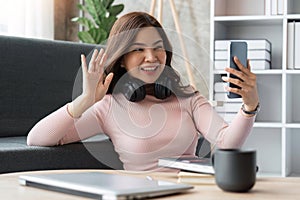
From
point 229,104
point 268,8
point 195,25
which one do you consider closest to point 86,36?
point 195,25

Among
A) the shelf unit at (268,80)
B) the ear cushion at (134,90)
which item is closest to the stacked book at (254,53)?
the shelf unit at (268,80)

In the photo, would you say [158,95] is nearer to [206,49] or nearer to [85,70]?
[85,70]

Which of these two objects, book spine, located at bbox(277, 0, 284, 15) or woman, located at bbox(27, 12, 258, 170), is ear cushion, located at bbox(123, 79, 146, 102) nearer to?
woman, located at bbox(27, 12, 258, 170)

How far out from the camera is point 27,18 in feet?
12.0

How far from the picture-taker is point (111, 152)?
1.88 metres

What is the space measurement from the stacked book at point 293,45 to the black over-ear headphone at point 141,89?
1.53 metres

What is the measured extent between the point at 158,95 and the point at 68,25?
2.40 metres

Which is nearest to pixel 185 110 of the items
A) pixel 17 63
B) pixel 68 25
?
pixel 17 63

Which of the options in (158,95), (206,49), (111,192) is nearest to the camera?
(111,192)

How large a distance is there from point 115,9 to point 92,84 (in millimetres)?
2074

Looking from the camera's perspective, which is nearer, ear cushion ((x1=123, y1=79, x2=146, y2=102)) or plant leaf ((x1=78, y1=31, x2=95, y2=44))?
ear cushion ((x1=123, y1=79, x2=146, y2=102))

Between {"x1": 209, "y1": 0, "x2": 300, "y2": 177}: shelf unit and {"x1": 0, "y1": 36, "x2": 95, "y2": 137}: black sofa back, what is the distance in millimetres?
889

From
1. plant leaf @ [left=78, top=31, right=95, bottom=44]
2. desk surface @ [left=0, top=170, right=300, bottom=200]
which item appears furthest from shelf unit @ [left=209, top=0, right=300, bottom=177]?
desk surface @ [left=0, top=170, right=300, bottom=200]

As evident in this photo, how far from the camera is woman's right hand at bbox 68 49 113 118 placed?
66.0 inches
